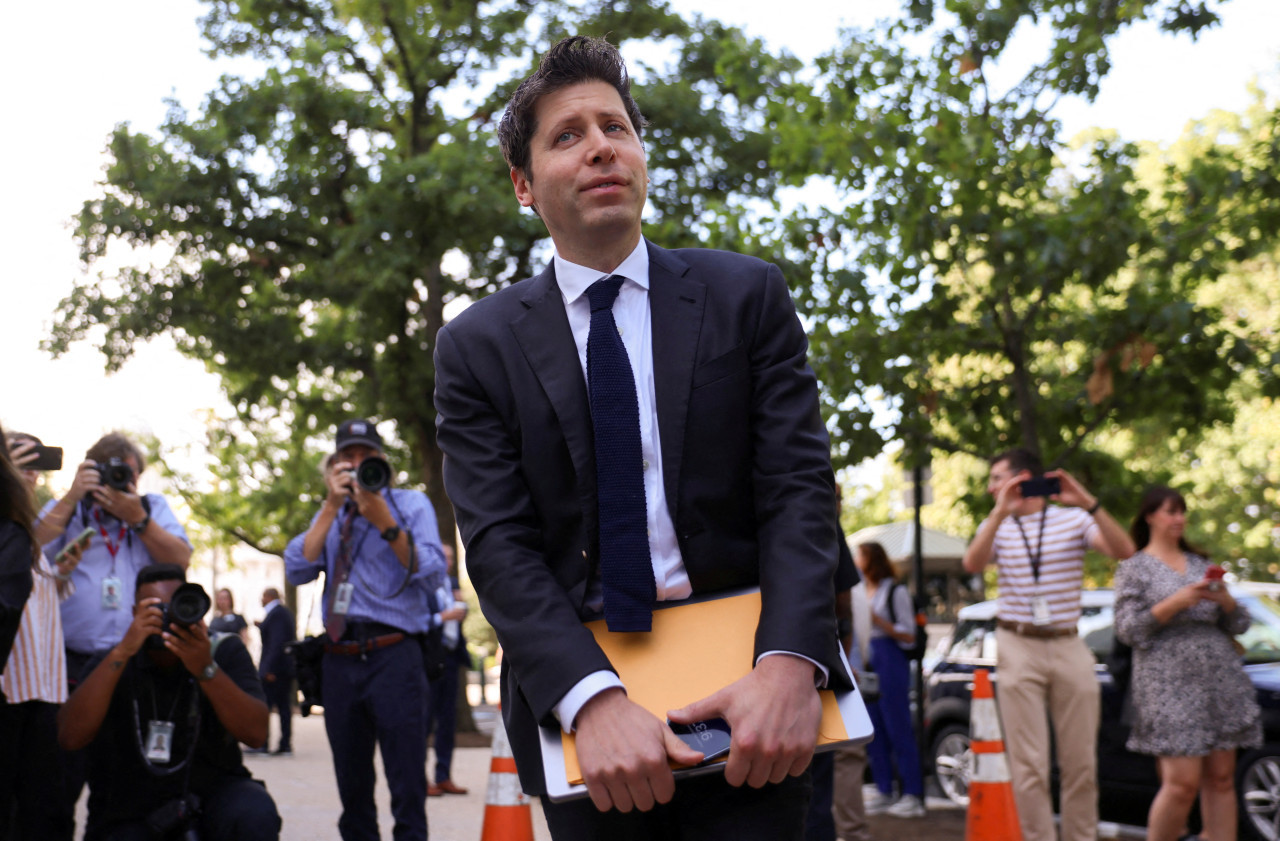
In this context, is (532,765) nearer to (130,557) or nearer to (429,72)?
(130,557)

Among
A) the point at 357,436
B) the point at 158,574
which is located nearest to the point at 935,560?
the point at 357,436

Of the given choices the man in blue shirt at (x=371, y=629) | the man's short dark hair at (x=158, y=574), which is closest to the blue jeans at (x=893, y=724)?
the man in blue shirt at (x=371, y=629)

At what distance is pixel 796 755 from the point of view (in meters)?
1.90

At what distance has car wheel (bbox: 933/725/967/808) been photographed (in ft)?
35.1

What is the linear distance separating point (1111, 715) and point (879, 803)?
2.05 m

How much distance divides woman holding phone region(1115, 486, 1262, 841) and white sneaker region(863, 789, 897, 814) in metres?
3.54

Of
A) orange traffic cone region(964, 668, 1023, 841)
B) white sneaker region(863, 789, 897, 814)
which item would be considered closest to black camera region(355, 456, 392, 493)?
orange traffic cone region(964, 668, 1023, 841)

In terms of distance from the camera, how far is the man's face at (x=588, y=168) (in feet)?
7.25

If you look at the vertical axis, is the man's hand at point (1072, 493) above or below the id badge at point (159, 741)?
above

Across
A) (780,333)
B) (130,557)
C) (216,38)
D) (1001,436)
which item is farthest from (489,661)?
(780,333)

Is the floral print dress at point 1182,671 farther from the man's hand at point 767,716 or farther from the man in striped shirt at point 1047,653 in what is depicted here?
the man's hand at point 767,716

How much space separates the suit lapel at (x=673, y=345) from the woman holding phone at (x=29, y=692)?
3.01m

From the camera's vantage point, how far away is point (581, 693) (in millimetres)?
1883

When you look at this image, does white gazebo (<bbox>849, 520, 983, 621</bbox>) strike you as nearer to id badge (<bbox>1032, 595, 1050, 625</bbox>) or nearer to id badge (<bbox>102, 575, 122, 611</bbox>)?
id badge (<bbox>1032, 595, 1050, 625</bbox>)
